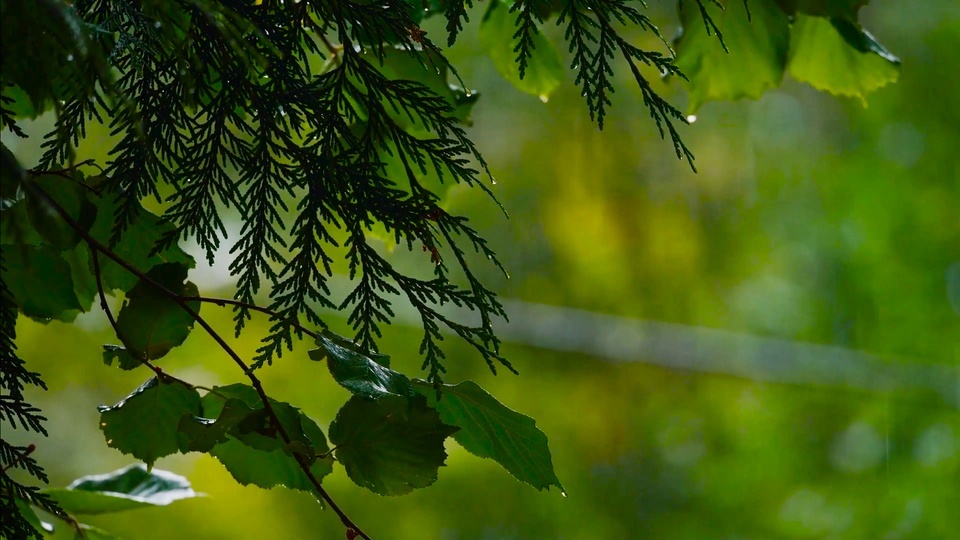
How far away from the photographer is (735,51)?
21.6 inches

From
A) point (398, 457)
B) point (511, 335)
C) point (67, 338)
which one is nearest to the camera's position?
point (398, 457)

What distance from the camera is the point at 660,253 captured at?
2734 millimetres

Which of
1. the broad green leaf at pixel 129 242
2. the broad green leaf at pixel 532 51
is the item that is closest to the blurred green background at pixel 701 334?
the broad green leaf at pixel 532 51

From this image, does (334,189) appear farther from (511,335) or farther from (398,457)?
(511,335)

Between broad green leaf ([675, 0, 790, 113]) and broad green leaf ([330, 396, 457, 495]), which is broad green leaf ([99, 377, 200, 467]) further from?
broad green leaf ([675, 0, 790, 113])

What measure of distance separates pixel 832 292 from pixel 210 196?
2483 millimetres

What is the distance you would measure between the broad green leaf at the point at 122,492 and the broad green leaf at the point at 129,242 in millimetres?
117

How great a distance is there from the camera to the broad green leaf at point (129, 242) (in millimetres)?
428

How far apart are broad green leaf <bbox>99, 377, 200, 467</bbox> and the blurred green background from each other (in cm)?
204

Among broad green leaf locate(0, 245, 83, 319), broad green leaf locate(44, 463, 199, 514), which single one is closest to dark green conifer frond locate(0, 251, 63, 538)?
broad green leaf locate(0, 245, 83, 319)

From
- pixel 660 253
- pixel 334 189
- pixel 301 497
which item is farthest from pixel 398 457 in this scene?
pixel 660 253

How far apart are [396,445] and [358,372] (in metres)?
0.03

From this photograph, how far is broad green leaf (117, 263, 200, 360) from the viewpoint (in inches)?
15.0

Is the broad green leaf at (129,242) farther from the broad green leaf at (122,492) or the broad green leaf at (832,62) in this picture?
the broad green leaf at (832,62)
